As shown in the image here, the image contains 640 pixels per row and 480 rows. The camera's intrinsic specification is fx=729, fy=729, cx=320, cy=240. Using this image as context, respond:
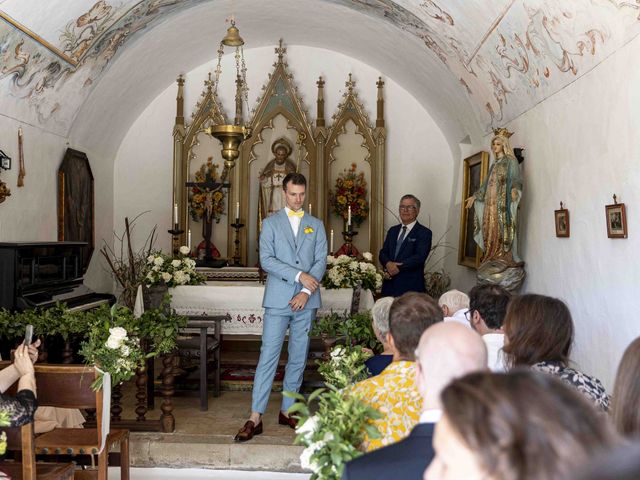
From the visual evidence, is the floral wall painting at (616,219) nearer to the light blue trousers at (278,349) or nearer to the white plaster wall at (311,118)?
the light blue trousers at (278,349)

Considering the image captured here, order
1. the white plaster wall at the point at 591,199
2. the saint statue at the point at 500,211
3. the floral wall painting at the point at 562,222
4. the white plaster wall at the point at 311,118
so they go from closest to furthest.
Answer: the white plaster wall at the point at 591,199 → the floral wall painting at the point at 562,222 → the saint statue at the point at 500,211 → the white plaster wall at the point at 311,118

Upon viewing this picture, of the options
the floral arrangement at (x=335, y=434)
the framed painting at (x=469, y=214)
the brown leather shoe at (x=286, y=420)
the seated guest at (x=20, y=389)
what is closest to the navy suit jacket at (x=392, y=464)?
the floral arrangement at (x=335, y=434)

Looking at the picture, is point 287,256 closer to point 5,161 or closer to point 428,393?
point 5,161

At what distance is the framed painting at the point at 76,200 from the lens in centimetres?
911

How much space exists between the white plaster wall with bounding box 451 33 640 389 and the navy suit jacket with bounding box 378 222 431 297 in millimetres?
1341

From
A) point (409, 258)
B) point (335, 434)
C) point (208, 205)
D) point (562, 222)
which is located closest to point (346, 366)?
point (335, 434)

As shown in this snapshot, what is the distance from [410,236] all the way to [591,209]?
9.48ft

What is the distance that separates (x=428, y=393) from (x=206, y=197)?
28.9 ft

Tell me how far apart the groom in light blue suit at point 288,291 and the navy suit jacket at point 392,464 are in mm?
3602

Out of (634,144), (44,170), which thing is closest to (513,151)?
(634,144)

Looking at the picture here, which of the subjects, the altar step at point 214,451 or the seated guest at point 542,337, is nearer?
the seated guest at point 542,337

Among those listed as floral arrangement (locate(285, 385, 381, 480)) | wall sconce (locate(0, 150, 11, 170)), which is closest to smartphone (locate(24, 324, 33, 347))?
floral arrangement (locate(285, 385, 381, 480))

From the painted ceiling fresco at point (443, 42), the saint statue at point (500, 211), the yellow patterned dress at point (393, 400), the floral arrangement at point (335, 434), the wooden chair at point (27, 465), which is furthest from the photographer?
the saint statue at point (500, 211)

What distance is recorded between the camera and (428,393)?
2.14m
